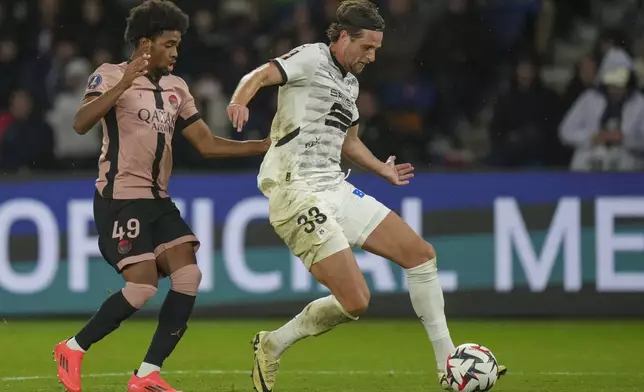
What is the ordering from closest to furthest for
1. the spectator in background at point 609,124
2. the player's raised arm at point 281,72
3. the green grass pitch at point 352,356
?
the player's raised arm at point 281,72 < the green grass pitch at point 352,356 < the spectator in background at point 609,124

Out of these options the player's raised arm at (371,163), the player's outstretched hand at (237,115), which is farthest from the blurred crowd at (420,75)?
the player's outstretched hand at (237,115)

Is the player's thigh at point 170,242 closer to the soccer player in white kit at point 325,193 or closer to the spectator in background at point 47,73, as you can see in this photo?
the soccer player in white kit at point 325,193

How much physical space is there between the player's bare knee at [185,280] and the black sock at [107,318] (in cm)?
25

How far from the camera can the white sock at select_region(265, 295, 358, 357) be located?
7.15 m

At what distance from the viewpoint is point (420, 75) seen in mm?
13445

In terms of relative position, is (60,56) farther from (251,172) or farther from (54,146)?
(251,172)

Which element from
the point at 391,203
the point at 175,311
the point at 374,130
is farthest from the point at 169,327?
the point at 374,130

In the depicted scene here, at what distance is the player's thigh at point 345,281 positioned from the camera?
275 inches

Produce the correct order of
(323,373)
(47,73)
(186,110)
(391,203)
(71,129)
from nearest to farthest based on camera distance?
(186,110)
(323,373)
(391,203)
(71,129)
(47,73)

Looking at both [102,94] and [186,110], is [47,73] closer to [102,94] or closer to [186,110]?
[186,110]

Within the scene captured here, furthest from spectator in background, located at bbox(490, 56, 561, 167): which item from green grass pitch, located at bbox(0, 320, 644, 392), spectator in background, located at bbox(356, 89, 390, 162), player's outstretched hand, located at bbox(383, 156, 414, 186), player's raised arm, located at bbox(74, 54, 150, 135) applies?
player's raised arm, located at bbox(74, 54, 150, 135)

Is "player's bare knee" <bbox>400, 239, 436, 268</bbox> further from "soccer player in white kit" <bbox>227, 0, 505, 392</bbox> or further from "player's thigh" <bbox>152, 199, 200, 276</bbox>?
"player's thigh" <bbox>152, 199, 200, 276</bbox>

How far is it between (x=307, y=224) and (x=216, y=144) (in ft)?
2.58

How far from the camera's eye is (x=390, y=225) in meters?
7.30
